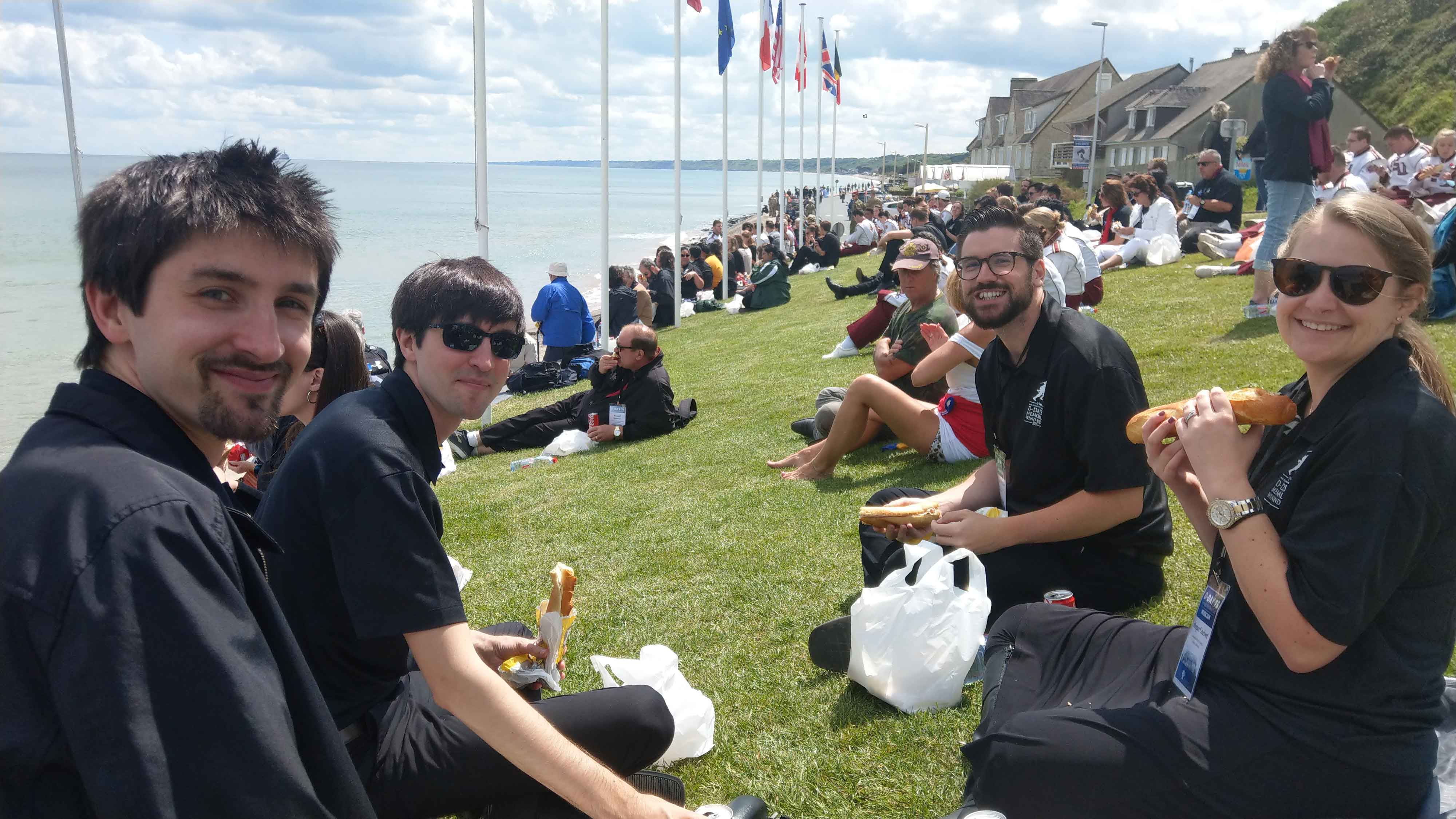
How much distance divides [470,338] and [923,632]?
2050 millimetres

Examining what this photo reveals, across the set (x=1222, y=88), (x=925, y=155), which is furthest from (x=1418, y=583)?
(x=925, y=155)

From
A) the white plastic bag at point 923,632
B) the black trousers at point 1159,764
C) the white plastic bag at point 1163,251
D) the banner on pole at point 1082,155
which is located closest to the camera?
the black trousers at point 1159,764

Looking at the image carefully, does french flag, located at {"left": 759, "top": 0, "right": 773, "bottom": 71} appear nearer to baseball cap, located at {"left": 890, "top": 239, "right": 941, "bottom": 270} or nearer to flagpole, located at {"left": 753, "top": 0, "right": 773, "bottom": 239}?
flagpole, located at {"left": 753, "top": 0, "right": 773, "bottom": 239}

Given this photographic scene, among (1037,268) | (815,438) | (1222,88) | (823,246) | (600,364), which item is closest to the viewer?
(1037,268)

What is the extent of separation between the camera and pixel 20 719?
115cm

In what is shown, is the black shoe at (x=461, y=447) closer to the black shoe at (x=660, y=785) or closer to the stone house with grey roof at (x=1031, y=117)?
the black shoe at (x=660, y=785)

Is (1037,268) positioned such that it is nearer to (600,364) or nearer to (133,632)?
(133,632)

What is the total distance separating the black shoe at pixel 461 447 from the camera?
10.9 metres

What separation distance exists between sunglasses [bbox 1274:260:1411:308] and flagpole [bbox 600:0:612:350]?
13.8 meters

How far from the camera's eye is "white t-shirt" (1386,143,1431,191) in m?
12.3

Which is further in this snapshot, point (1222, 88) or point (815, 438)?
point (1222, 88)

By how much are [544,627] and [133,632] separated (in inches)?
85.6

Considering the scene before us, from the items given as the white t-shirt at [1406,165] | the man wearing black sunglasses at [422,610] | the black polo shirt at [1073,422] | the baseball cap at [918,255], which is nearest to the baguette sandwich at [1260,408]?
the black polo shirt at [1073,422]

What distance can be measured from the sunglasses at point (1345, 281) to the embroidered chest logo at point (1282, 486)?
0.43 metres
